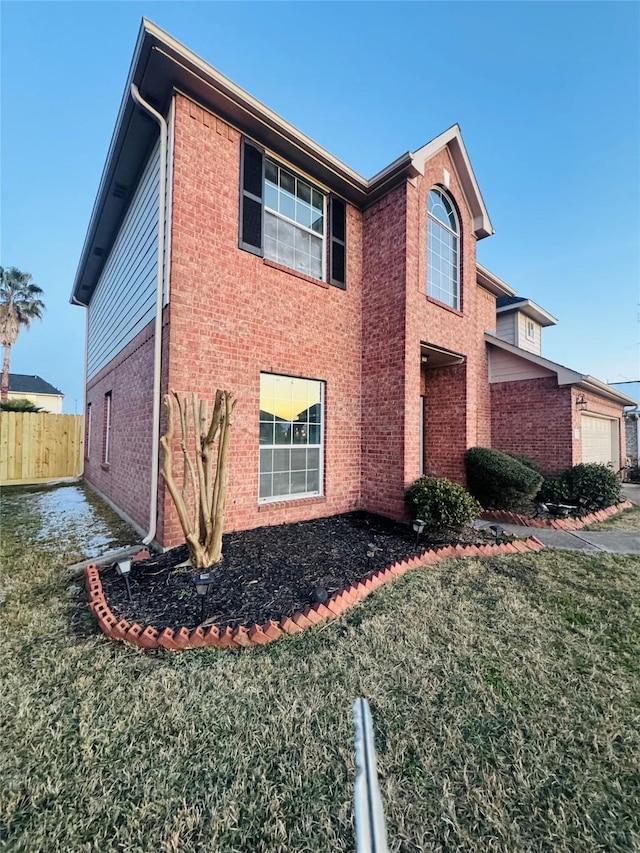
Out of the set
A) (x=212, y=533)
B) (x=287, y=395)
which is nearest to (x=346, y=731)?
(x=212, y=533)

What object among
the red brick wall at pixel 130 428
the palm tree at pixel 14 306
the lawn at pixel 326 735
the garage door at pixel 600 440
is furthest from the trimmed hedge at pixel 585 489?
the palm tree at pixel 14 306

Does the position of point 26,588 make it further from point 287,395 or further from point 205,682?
point 287,395

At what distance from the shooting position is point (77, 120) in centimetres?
1146

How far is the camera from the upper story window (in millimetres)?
5461

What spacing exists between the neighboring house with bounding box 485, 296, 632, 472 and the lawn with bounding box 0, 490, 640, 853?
6830 mm

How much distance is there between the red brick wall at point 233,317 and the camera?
4.80 m

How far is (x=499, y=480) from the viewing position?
23.2 feet

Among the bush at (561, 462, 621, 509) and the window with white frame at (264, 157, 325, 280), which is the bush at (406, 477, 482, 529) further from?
the window with white frame at (264, 157, 325, 280)

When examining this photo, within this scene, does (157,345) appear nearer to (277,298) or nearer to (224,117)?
(277,298)

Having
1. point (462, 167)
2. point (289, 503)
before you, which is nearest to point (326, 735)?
point (289, 503)

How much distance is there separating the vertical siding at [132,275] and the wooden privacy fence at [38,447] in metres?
4.02

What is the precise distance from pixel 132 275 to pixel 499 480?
844cm

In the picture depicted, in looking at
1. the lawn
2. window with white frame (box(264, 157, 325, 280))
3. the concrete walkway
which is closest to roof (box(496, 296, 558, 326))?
the concrete walkway

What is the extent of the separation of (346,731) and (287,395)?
468 cm
